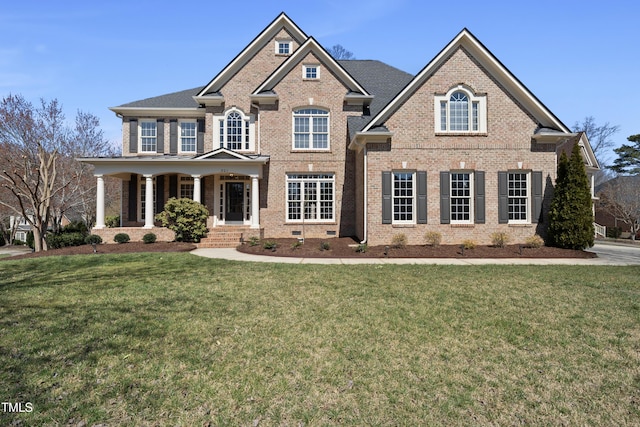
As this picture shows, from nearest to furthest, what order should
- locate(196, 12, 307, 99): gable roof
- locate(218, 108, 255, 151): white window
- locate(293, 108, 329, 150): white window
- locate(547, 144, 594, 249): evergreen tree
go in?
locate(547, 144, 594, 249): evergreen tree
locate(293, 108, 329, 150): white window
locate(196, 12, 307, 99): gable roof
locate(218, 108, 255, 151): white window

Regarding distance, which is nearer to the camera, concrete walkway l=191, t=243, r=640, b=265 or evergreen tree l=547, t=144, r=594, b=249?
concrete walkway l=191, t=243, r=640, b=265

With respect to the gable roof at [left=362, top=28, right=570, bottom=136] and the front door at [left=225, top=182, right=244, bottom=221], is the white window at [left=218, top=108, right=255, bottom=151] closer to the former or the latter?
the front door at [left=225, top=182, right=244, bottom=221]

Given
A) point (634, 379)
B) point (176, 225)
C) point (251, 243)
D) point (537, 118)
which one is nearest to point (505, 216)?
point (537, 118)

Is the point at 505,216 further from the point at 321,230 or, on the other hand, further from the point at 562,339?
the point at 562,339

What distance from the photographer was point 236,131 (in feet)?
62.2

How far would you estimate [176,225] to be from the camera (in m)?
16.2

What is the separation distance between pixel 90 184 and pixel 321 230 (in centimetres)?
2033

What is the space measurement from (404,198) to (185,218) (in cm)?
990

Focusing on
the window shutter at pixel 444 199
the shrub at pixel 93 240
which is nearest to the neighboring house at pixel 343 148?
the window shutter at pixel 444 199

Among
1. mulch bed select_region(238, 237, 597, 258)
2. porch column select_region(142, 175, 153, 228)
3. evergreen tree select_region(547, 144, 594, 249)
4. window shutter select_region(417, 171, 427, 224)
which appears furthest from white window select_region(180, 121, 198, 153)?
evergreen tree select_region(547, 144, 594, 249)

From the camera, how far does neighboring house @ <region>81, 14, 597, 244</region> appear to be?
14.8m

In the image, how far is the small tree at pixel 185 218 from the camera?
1608 centimetres

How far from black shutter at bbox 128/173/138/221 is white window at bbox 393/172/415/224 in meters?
14.2

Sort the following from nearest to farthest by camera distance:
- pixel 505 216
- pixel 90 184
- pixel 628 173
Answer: pixel 505 216 < pixel 90 184 < pixel 628 173
